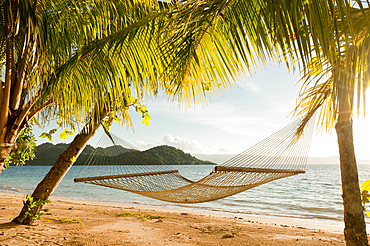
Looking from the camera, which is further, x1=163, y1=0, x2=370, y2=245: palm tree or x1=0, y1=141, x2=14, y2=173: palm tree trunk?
x1=0, y1=141, x2=14, y2=173: palm tree trunk

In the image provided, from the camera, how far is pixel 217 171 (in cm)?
168

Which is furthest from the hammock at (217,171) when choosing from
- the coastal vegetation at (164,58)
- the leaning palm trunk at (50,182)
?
the leaning palm trunk at (50,182)

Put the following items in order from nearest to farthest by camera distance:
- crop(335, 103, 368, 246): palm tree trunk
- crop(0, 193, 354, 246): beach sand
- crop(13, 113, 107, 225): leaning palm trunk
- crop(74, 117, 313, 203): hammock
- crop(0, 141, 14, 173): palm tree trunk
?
crop(0, 141, 14, 173): palm tree trunk < crop(335, 103, 368, 246): palm tree trunk < crop(74, 117, 313, 203): hammock < crop(0, 193, 354, 246): beach sand < crop(13, 113, 107, 225): leaning palm trunk

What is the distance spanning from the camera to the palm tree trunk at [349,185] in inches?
49.2

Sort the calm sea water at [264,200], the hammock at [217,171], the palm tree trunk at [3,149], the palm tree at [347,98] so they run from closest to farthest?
the palm tree at [347,98], the palm tree trunk at [3,149], the hammock at [217,171], the calm sea water at [264,200]

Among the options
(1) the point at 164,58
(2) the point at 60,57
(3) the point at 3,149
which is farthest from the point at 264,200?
(3) the point at 3,149

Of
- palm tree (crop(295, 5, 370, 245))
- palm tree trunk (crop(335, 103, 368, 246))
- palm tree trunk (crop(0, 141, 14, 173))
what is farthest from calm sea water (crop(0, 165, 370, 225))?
palm tree trunk (crop(0, 141, 14, 173))

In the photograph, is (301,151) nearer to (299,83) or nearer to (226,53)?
(299,83)

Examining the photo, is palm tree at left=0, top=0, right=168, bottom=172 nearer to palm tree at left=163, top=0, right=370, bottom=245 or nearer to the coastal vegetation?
the coastal vegetation

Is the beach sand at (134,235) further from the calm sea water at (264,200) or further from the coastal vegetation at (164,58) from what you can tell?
the coastal vegetation at (164,58)

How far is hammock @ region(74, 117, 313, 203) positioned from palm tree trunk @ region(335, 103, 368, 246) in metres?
0.37

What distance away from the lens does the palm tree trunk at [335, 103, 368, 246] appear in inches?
49.2

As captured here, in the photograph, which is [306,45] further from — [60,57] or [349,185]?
A: [60,57]

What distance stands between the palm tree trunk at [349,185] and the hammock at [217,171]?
37 cm
